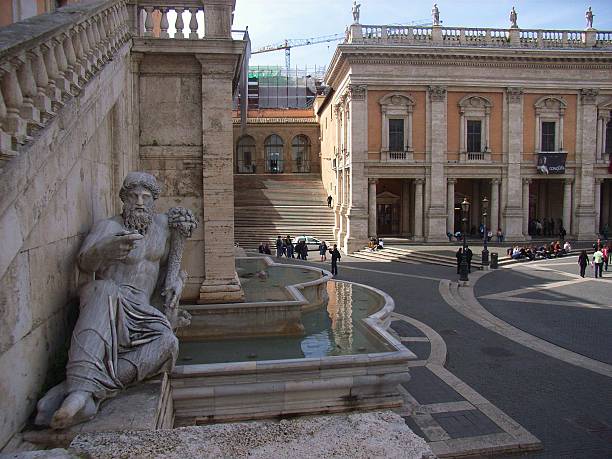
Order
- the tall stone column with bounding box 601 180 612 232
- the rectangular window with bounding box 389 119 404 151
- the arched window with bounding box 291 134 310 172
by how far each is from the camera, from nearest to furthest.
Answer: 1. the rectangular window with bounding box 389 119 404 151
2. the tall stone column with bounding box 601 180 612 232
3. the arched window with bounding box 291 134 310 172

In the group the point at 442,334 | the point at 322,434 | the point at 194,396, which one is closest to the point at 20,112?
the point at 322,434

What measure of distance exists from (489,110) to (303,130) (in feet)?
77.7

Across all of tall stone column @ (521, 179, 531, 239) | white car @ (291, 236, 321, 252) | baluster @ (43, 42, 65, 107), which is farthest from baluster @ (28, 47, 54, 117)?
tall stone column @ (521, 179, 531, 239)

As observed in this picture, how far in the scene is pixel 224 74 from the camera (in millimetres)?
8969

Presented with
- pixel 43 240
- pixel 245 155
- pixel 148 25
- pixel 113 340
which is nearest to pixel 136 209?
pixel 43 240

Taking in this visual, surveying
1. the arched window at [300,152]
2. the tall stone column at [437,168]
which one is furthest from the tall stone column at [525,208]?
the arched window at [300,152]

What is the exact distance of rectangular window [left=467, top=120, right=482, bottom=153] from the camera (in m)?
35.8

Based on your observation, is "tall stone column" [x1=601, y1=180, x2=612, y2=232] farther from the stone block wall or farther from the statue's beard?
the stone block wall

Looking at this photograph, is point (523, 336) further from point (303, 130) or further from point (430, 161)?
point (303, 130)

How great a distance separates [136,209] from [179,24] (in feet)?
16.8

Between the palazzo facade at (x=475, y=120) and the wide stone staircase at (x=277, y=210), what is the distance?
138 inches

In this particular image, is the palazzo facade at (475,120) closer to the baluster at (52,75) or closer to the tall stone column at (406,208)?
the tall stone column at (406,208)

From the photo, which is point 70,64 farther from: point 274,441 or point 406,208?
point 406,208

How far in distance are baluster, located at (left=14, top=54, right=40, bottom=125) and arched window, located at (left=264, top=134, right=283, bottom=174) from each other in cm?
5227
